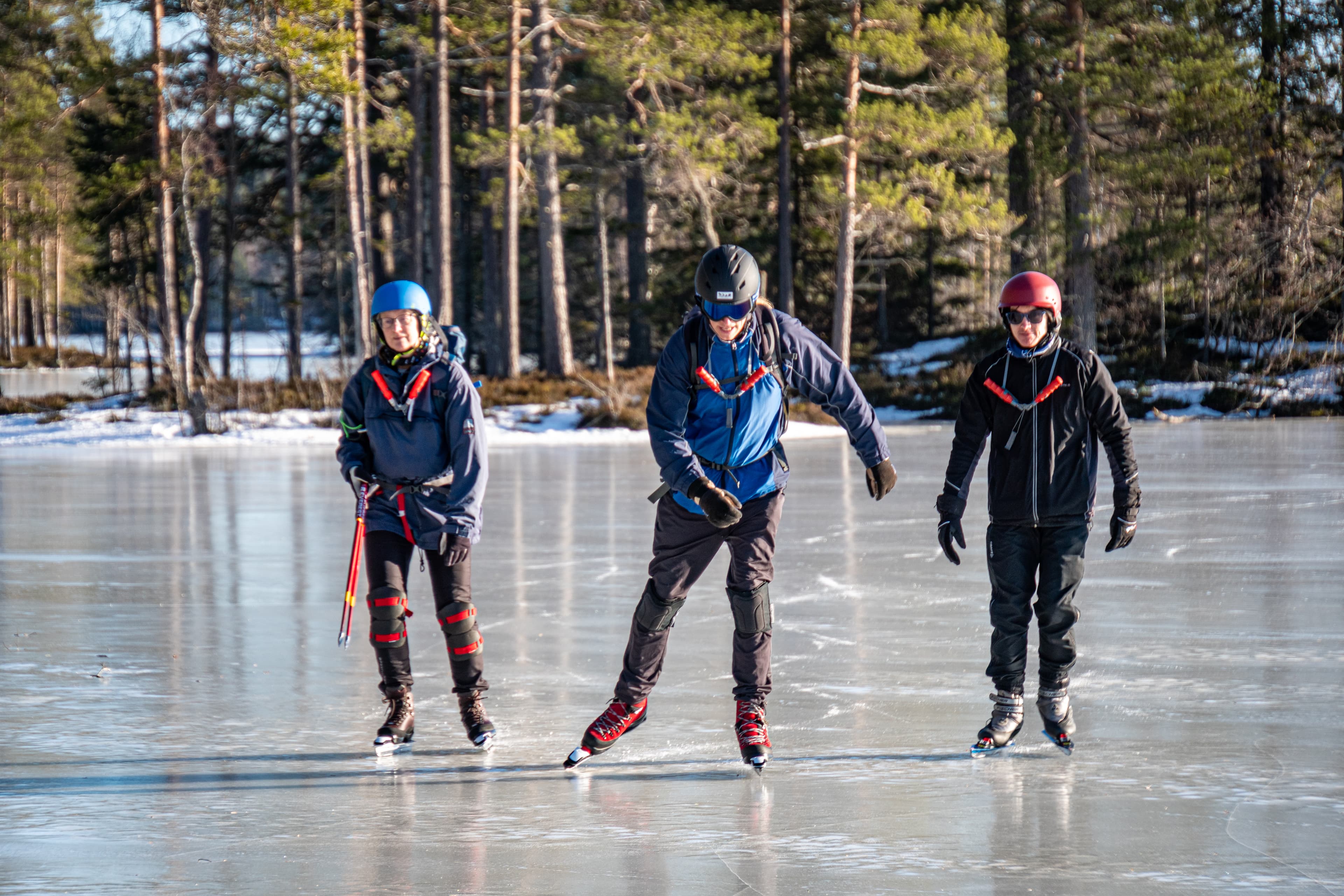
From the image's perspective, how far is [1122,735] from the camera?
5.33m

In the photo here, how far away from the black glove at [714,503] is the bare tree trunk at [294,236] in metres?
31.8

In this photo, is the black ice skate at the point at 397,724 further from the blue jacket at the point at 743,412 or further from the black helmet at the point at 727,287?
the black helmet at the point at 727,287

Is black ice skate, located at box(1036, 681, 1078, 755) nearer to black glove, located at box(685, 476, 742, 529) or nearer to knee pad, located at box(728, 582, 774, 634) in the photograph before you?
knee pad, located at box(728, 582, 774, 634)

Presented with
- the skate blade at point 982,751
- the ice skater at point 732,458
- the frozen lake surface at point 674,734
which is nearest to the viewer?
the frozen lake surface at point 674,734

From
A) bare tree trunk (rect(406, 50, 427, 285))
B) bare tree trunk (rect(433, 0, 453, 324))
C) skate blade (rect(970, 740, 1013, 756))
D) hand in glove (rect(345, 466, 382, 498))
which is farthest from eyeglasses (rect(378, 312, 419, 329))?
bare tree trunk (rect(406, 50, 427, 285))

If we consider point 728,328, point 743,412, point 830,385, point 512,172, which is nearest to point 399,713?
point 743,412

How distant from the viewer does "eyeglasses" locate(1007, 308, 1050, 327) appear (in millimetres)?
5141

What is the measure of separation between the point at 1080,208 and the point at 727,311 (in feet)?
103

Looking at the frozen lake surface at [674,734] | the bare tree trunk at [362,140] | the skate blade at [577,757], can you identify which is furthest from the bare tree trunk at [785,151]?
the skate blade at [577,757]

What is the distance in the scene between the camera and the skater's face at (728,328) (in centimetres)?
486

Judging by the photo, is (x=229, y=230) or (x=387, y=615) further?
(x=229, y=230)

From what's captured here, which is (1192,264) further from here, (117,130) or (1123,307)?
(117,130)

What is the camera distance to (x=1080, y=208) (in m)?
34.4

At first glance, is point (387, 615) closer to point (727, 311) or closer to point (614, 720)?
point (614, 720)
